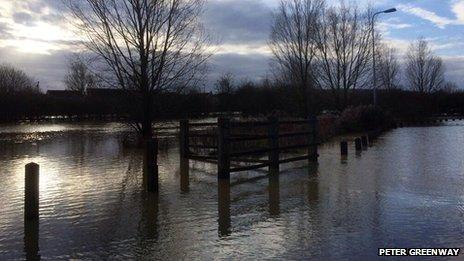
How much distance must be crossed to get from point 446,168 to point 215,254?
31.0ft

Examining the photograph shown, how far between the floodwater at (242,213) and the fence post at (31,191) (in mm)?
220

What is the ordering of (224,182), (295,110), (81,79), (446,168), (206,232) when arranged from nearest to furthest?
(206,232), (224,182), (446,168), (295,110), (81,79)

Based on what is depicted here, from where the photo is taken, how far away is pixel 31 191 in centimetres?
809

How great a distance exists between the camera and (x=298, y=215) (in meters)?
8.17

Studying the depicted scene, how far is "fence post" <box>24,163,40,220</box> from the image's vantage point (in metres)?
8.06

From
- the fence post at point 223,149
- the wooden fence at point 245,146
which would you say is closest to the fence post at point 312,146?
the wooden fence at point 245,146

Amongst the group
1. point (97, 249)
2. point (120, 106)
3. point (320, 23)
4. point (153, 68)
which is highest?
point (320, 23)

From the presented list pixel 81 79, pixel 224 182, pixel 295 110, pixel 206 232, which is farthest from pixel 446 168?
pixel 81 79

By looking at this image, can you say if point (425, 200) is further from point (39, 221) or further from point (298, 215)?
point (39, 221)

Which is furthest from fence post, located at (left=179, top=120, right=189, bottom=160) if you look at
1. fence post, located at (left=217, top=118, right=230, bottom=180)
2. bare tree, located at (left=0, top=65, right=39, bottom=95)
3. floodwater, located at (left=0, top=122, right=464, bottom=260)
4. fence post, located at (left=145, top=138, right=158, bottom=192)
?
bare tree, located at (left=0, top=65, right=39, bottom=95)

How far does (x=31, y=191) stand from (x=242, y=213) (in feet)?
10.9

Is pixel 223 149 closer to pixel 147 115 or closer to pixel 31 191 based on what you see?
pixel 31 191

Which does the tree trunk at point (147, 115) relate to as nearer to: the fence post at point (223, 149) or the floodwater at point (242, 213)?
the floodwater at point (242, 213)

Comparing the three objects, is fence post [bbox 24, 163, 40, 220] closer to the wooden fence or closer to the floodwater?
the floodwater
